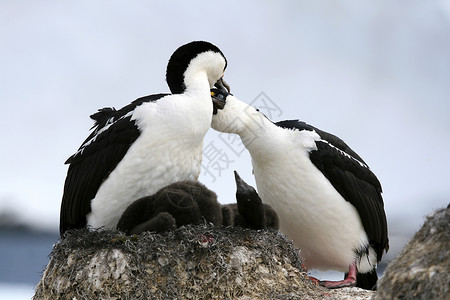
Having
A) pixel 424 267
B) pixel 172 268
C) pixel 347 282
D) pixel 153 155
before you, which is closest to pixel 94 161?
pixel 153 155

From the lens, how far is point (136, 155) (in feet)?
19.3

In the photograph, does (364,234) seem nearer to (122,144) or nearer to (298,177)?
(298,177)

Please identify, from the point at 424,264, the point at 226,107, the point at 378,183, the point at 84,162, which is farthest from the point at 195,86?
the point at 424,264

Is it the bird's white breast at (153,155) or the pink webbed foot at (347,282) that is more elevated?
the bird's white breast at (153,155)

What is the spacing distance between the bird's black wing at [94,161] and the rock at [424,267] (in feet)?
9.35

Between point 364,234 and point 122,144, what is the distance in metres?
2.82

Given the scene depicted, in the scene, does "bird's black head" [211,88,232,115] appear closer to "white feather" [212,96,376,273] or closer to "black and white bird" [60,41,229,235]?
"white feather" [212,96,376,273]

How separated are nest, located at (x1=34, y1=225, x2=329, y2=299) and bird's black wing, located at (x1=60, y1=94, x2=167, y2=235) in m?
0.46

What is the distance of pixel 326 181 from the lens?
22.3 ft

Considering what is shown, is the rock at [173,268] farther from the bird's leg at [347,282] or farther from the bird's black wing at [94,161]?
the bird's leg at [347,282]

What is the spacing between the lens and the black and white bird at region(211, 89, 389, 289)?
6742 mm

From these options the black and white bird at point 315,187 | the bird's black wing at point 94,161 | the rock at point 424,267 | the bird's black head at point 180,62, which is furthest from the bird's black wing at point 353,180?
the rock at point 424,267

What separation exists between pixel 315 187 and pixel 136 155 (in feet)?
6.37

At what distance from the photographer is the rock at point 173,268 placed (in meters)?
5.27
